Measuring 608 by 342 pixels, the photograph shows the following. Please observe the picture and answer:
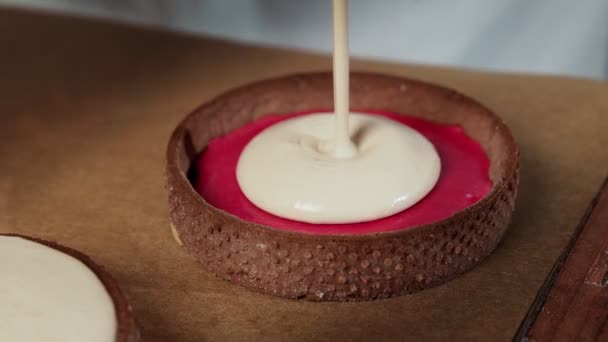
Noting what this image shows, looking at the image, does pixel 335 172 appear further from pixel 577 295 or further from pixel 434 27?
pixel 434 27

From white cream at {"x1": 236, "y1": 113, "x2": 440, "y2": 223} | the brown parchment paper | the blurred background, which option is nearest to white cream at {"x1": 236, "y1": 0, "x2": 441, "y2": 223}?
white cream at {"x1": 236, "y1": 113, "x2": 440, "y2": 223}

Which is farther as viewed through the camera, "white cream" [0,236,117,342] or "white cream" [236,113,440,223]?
"white cream" [236,113,440,223]

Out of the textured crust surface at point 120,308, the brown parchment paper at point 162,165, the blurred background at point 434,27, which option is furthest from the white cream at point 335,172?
the blurred background at point 434,27

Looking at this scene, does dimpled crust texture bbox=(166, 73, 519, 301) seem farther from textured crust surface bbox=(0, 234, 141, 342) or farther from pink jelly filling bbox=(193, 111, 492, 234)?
textured crust surface bbox=(0, 234, 141, 342)

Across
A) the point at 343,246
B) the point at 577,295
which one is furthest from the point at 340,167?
the point at 577,295

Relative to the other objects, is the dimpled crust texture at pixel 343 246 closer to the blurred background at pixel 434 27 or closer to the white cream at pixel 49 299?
the white cream at pixel 49 299

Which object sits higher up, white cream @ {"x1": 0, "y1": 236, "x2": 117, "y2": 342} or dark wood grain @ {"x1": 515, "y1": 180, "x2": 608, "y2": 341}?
dark wood grain @ {"x1": 515, "y1": 180, "x2": 608, "y2": 341}
